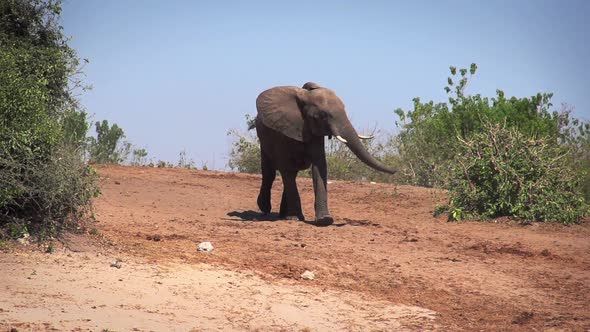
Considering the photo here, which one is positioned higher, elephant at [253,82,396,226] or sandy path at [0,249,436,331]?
elephant at [253,82,396,226]

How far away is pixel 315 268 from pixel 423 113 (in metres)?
15.6

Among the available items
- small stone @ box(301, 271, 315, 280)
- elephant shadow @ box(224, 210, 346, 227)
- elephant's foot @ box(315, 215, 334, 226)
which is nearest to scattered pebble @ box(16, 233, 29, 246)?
small stone @ box(301, 271, 315, 280)

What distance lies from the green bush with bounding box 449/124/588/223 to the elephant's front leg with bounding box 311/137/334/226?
2.72 m

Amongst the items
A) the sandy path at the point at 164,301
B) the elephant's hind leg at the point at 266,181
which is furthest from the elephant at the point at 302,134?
the sandy path at the point at 164,301

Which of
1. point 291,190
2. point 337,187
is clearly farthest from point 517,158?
point 337,187

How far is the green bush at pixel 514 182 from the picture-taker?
46.4ft

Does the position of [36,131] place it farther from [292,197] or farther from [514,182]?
[514,182]

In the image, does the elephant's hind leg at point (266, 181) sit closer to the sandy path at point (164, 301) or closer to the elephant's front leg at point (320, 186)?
the elephant's front leg at point (320, 186)

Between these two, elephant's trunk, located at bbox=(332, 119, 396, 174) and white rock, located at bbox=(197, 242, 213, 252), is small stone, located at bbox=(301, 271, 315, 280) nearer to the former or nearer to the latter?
white rock, located at bbox=(197, 242, 213, 252)

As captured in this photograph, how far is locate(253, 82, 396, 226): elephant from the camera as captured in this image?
13.1m

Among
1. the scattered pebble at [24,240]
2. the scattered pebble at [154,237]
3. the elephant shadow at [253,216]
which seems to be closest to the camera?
the scattered pebble at [24,240]

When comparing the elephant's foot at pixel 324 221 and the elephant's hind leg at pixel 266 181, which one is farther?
the elephant's hind leg at pixel 266 181

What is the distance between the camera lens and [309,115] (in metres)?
13.3

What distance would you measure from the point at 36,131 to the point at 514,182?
836 centimetres
